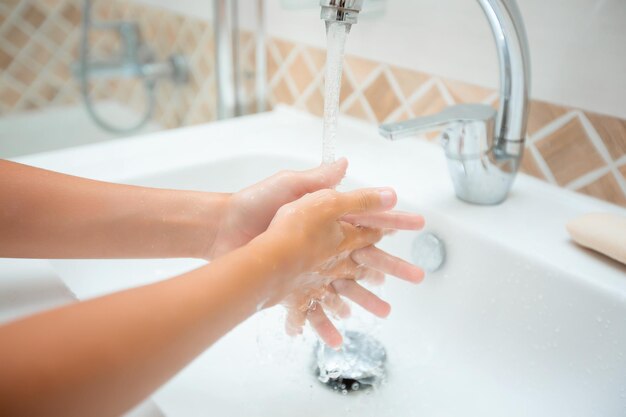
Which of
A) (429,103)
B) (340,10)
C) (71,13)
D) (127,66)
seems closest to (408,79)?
(429,103)

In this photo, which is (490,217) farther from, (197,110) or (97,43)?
(97,43)

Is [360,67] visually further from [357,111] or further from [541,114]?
[541,114]

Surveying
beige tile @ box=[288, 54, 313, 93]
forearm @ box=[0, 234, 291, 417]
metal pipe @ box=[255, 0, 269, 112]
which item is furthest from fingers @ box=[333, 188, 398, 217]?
metal pipe @ box=[255, 0, 269, 112]

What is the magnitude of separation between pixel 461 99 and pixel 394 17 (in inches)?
6.0

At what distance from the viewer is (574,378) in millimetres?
458

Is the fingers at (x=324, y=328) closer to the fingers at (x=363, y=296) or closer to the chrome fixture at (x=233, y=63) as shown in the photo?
the fingers at (x=363, y=296)

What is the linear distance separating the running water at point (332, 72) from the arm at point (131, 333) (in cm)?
17

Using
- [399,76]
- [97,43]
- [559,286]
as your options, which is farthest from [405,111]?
[97,43]

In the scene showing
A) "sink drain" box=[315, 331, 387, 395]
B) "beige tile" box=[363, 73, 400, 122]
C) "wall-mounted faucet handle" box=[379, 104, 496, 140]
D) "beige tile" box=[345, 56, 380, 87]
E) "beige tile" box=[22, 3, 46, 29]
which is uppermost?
"beige tile" box=[22, 3, 46, 29]

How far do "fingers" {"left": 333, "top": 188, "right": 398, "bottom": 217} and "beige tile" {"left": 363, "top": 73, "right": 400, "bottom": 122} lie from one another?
0.33 meters

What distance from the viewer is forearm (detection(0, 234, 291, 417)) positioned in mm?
249

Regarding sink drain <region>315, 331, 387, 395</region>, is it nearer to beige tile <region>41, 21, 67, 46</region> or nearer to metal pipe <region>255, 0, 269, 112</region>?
metal pipe <region>255, 0, 269, 112</region>

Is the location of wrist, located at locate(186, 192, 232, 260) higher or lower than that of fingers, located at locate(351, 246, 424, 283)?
higher

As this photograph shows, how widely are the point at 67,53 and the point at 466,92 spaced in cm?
127
